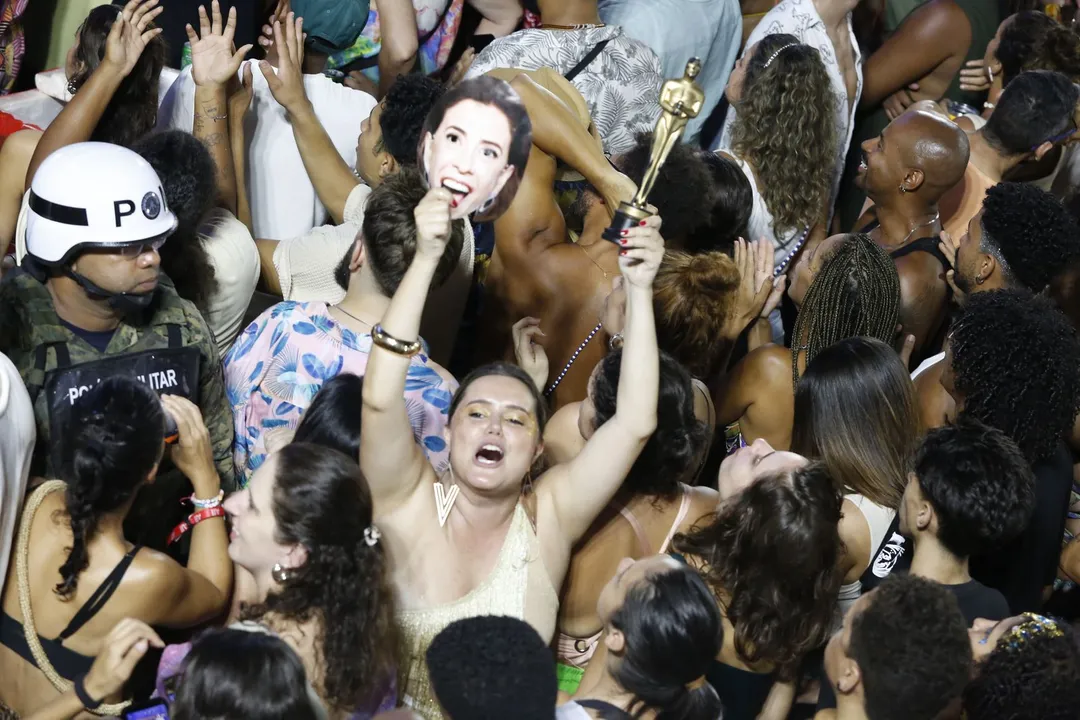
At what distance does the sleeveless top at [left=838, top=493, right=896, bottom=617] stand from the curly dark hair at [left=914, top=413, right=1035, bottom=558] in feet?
0.94

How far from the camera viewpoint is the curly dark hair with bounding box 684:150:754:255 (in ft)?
13.5

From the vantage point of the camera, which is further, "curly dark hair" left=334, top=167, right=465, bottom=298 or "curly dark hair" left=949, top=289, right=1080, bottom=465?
"curly dark hair" left=949, top=289, right=1080, bottom=465

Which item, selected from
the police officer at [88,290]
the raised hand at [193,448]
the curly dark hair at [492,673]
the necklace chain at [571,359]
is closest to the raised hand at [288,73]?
the police officer at [88,290]

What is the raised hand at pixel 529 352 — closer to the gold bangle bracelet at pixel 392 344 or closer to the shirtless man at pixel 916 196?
the gold bangle bracelet at pixel 392 344

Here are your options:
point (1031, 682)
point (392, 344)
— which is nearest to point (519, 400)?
point (392, 344)

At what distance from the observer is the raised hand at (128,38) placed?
380 cm

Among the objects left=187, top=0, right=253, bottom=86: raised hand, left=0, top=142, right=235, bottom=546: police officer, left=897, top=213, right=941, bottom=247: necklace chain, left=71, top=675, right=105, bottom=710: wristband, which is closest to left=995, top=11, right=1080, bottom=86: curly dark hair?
left=897, top=213, right=941, bottom=247: necklace chain

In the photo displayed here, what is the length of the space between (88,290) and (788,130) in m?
2.56

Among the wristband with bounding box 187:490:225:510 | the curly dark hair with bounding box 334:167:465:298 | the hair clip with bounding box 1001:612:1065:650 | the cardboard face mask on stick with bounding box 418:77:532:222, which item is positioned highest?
the cardboard face mask on stick with bounding box 418:77:532:222

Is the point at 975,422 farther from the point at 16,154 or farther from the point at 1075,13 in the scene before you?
the point at 1075,13

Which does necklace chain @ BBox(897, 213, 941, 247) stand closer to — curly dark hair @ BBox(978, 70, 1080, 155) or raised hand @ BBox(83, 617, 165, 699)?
curly dark hair @ BBox(978, 70, 1080, 155)

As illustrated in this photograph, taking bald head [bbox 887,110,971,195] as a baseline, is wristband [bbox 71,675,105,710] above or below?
below

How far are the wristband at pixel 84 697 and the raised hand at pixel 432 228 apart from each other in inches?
46.6

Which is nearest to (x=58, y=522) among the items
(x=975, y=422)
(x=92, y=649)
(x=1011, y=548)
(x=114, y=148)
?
(x=92, y=649)
